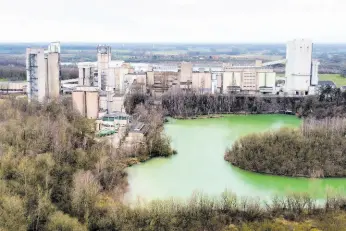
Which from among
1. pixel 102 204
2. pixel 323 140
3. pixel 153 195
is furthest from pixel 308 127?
pixel 102 204

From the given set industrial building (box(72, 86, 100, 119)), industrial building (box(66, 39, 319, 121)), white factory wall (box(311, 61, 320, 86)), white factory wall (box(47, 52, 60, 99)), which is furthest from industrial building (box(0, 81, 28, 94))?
white factory wall (box(311, 61, 320, 86))

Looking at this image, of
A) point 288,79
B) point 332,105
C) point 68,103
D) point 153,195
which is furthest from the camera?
point 288,79

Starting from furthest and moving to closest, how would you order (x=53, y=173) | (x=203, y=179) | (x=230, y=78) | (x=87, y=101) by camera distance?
(x=230, y=78)
(x=87, y=101)
(x=203, y=179)
(x=53, y=173)

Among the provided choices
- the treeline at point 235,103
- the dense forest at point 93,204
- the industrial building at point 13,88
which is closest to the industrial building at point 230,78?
the treeline at point 235,103

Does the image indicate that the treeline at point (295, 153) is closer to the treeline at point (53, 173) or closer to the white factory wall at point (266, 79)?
the treeline at point (53, 173)

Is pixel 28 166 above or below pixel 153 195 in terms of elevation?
above

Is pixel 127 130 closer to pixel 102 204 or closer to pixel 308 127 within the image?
pixel 308 127

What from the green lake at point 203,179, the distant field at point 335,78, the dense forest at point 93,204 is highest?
the distant field at point 335,78

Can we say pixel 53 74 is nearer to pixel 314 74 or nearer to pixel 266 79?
pixel 266 79

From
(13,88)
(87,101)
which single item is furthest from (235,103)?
(13,88)
